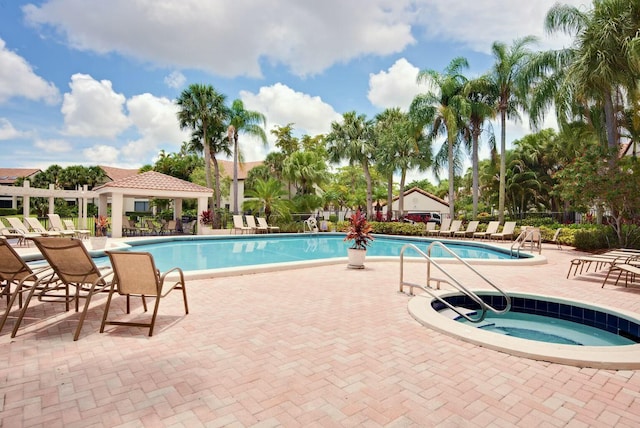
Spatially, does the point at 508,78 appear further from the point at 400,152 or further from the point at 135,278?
the point at 135,278

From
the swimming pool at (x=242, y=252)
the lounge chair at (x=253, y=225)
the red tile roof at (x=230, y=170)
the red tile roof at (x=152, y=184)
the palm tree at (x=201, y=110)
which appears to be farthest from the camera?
the red tile roof at (x=230, y=170)

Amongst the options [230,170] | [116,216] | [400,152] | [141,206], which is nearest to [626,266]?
[116,216]

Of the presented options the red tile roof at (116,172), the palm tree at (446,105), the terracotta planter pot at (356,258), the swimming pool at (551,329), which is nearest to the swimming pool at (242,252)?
the terracotta planter pot at (356,258)

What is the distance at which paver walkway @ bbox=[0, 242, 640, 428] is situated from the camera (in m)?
2.45

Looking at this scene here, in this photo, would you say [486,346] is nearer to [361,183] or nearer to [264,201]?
[264,201]

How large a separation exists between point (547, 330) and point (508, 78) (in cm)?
2002

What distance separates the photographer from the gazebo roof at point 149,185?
59.6ft

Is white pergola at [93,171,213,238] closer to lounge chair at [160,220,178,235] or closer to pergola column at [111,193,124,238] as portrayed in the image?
pergola column at [111,193,124,238]

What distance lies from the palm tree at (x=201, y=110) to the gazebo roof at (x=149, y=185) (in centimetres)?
452

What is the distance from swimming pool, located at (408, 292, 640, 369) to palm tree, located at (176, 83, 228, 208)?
21755mm

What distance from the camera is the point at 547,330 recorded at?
554 cm

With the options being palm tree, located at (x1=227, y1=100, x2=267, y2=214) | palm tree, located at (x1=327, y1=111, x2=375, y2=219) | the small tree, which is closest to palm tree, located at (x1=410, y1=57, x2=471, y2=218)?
palm tree, located at (x1=327, y1=111, x2=375, y2=219)

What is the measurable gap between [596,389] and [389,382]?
5.30ft

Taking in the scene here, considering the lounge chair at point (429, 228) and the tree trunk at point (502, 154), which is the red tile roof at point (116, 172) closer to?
the lounge chair at point (429, 228)
